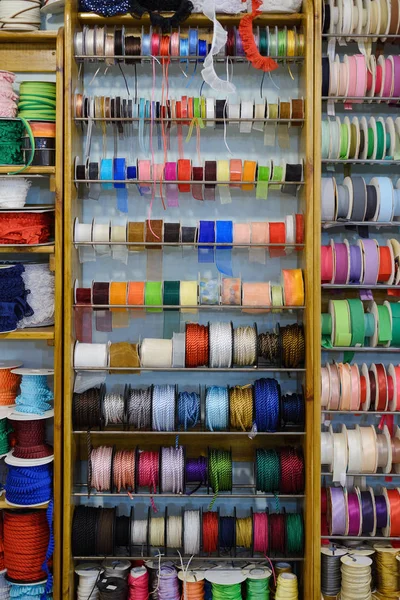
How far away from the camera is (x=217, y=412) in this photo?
2930 millimetres

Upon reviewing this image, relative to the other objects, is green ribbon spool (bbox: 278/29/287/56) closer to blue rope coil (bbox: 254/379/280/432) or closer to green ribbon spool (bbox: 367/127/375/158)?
green ribbon spool (bbox: 367/127/375/158)

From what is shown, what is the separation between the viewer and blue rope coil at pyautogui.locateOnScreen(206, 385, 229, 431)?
2930 millimetres

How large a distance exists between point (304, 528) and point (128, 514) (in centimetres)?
90

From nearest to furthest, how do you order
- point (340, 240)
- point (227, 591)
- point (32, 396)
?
point (227, 591) < point (32, 396) < point (340, 240)

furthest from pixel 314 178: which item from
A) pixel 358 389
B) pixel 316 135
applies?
pixel 358 389

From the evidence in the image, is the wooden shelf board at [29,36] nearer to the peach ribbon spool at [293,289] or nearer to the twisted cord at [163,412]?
the peach ribbon spool at [293,289]

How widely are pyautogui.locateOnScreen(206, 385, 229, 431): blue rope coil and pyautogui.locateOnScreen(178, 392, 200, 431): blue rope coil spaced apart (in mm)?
60

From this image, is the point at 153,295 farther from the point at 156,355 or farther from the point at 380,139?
the point at 380,139

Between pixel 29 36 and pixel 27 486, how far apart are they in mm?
2095

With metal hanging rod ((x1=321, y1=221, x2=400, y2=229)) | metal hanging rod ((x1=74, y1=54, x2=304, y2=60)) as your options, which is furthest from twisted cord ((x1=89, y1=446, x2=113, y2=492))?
metal hanging rod ((x1=74, y1=54, x2=304, y2=60))

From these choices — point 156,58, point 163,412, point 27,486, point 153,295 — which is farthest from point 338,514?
point 156,58

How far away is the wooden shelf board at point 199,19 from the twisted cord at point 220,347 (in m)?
1.45

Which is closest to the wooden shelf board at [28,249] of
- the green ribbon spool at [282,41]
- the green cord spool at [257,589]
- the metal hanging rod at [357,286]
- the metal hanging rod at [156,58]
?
the metal hanging rod at [156,58]

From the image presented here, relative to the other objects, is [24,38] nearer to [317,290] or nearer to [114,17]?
[114,17]
